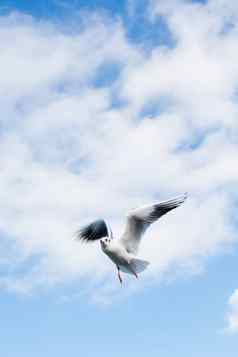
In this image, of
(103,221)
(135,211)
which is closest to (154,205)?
(135,211)

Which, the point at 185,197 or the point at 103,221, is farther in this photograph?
the point at 103,221

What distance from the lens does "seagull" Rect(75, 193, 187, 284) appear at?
73.6ft

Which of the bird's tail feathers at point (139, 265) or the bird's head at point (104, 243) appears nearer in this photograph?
the bird's tail feathers at point (139, 265)

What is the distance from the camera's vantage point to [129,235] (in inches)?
933

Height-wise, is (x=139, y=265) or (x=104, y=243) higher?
(x=104, y=243)

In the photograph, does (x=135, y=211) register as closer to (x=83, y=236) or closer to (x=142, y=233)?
(x=142, y=233)

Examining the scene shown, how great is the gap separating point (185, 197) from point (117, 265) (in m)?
4.14

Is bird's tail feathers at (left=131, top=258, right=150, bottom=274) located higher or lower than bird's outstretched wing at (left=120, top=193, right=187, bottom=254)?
lower

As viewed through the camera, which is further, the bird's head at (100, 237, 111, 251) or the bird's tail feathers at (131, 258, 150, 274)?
the bird's head at (100, 237, 111, 251)

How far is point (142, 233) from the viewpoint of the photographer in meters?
23.8

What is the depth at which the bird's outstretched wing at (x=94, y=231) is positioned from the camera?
78.3ft

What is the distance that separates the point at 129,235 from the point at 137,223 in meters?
0.65

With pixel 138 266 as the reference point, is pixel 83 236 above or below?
above

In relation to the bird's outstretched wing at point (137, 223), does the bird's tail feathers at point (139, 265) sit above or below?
below
